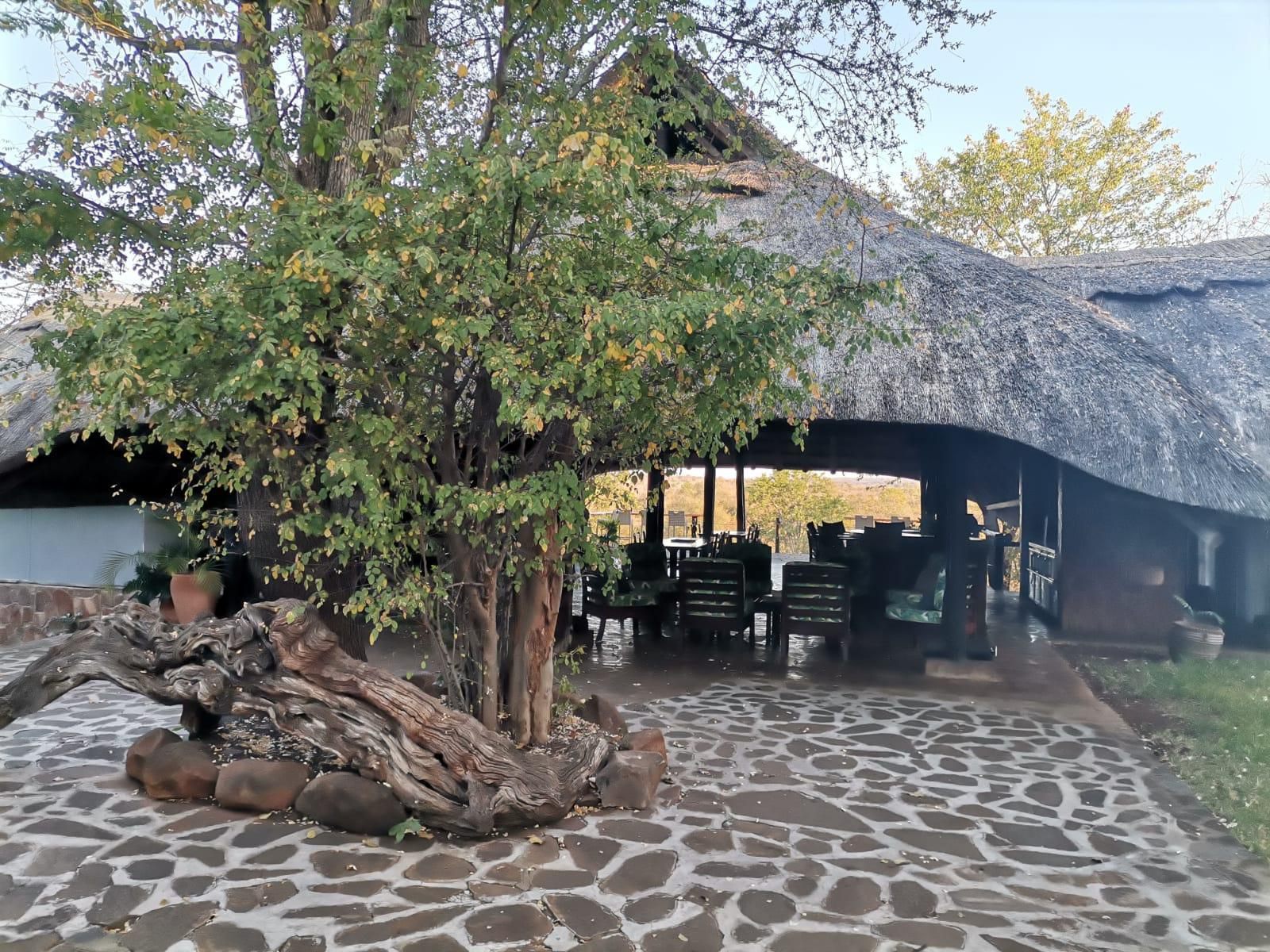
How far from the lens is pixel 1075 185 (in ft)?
62.5

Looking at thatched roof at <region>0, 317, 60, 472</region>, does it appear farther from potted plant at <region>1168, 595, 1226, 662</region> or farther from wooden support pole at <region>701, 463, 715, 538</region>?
potted plant at <region>1168, 595, 1226, 662</region>

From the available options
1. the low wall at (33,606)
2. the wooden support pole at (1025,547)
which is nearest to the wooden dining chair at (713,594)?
the wooden support pole at (1025,547)

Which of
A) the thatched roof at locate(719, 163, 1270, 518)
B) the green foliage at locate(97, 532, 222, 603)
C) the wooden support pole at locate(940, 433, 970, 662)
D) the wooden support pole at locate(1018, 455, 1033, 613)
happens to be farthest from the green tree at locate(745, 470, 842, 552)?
the green foliage at locate(97, 532, 222, 603)

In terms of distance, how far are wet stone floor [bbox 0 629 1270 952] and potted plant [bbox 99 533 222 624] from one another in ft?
10.3

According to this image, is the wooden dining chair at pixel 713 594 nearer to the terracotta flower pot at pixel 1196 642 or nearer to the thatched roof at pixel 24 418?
the terracotta flower pot at pixel 1196 642

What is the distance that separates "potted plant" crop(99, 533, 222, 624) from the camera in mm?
7855

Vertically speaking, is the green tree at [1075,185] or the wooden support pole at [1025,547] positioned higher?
the green tree at [1075,185]

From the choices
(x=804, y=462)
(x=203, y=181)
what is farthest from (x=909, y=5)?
(x=804, y=462)

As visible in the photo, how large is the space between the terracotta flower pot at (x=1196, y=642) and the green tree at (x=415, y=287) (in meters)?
5.45

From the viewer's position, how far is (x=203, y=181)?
4.26 meters

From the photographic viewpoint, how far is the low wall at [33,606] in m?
8.38

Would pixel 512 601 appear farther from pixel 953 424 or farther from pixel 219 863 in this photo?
pixel 953 424

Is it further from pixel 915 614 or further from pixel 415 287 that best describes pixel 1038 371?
pixel 415 287

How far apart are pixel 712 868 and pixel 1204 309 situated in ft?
26.8
